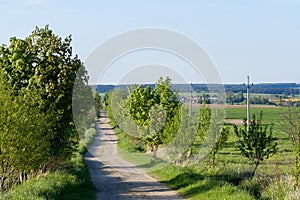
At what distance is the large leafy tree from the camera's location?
2000cm

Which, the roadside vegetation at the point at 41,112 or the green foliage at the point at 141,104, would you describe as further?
the green foliage at the point at 141,104

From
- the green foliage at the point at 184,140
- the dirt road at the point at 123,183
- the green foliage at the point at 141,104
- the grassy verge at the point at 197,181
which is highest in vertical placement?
the green foliage at the point at 141,104

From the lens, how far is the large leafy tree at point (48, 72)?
20.0 meters

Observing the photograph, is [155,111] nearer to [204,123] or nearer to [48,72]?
[204,123]

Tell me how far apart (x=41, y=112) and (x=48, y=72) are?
2139mm

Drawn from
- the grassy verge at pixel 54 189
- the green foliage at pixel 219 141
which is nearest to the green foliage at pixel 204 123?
the green foliage at pixel 219 141

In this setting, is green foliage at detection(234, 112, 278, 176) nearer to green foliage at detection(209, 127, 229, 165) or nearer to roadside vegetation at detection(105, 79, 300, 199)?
roadside vegetation at detection(105, 79, 300, 199)

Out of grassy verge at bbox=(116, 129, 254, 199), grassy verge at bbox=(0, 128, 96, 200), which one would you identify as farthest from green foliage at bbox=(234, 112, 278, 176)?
grassy verge at bbox=(0, 128, 96, 200)

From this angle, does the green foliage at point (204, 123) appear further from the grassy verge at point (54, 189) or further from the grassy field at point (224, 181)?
the grassy verge at point (54, 189)

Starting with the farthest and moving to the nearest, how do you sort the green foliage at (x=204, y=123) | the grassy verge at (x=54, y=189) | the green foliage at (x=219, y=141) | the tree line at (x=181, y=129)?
the green foliage at (x=204, y=123)
the green foliage at (x=219, y=141)
the tree line at (x=181, y=129)
the grassy verge at (x=54, y=189)

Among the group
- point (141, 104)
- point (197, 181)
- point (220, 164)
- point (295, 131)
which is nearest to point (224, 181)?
point (197, 181)

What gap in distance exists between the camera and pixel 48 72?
793 inches

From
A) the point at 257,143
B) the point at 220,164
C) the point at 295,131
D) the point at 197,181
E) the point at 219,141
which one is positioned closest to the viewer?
the point at 295,131

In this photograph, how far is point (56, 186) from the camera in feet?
54.9
